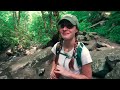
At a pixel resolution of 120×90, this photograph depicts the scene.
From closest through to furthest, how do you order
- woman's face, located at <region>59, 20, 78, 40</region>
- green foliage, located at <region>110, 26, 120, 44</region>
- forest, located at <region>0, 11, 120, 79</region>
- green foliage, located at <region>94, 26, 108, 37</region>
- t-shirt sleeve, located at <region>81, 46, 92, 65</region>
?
t-shirt sleeve, located at <region>81, 46, 92, 65</region> → woman's face, located at <region>59, 20, 78, 40</region> → forest, located at <region>0, 11, 120, 79</region> → green foliage, located at <region>110, 26, 120, 44</region> → green foliage, located at <region>94, 26, 108, 37</region>

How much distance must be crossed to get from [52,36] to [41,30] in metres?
0.49

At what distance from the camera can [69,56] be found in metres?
2.45

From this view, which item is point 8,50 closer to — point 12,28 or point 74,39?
point 12,28

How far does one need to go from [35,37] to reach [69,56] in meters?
4.54

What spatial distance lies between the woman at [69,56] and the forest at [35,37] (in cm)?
296

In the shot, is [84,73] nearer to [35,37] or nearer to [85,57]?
[85,57]

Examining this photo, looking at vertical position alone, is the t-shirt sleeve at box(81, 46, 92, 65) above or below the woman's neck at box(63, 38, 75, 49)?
below

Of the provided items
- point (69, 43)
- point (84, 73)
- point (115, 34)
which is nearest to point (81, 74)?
point (84, 73)

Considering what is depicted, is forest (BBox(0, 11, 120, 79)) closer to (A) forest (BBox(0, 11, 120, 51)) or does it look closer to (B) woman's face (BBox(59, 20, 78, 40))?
(A) forest (BBox(0, 11, 120, 51))

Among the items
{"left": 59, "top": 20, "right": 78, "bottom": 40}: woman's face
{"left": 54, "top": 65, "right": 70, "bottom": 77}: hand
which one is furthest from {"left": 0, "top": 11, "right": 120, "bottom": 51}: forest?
{"left": 54, "top": 65, "right": 70, "bottom": 77}: hand

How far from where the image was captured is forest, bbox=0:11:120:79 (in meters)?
6.42

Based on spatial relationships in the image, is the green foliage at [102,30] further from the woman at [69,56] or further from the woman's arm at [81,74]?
the woman's arm at [81,74]

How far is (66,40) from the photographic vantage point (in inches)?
98.3
